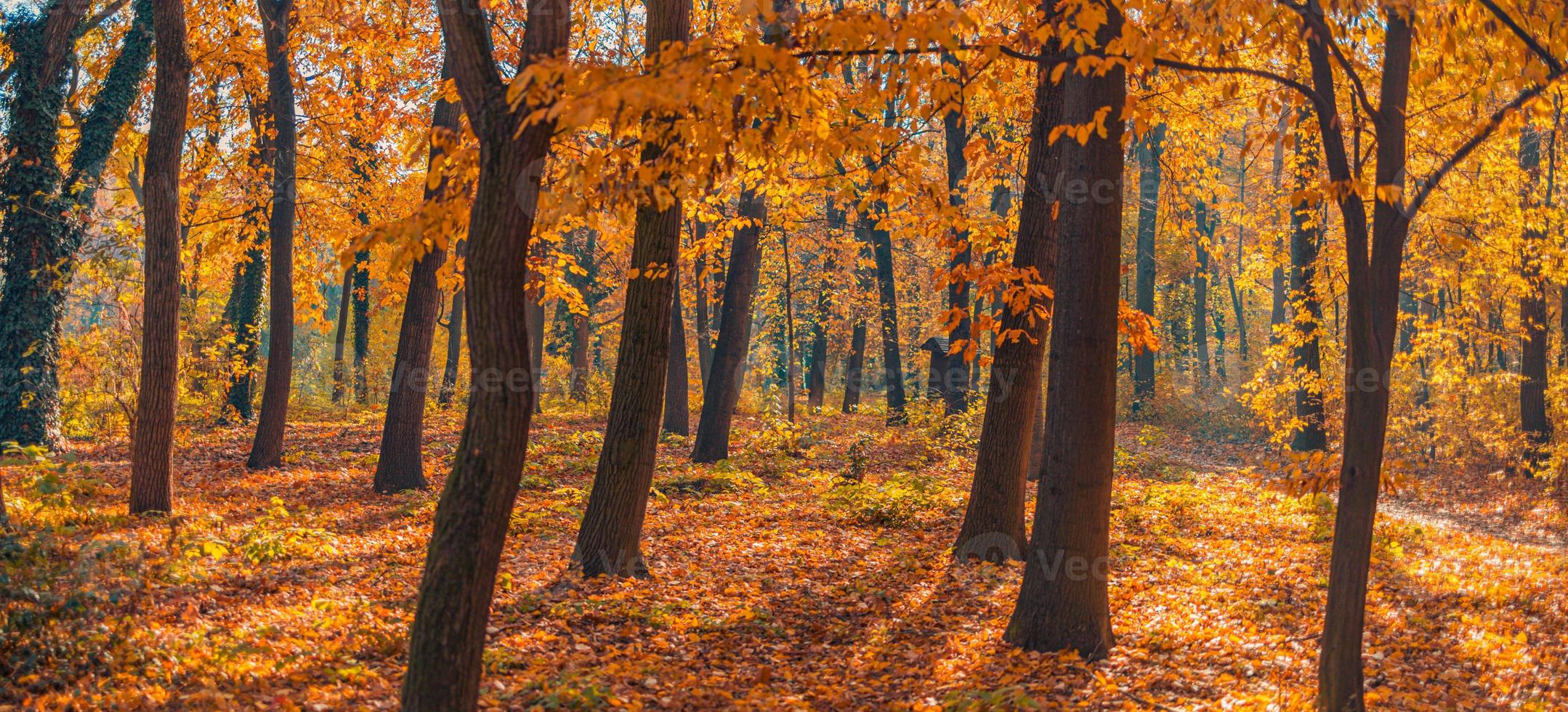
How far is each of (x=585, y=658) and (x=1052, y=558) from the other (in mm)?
3177

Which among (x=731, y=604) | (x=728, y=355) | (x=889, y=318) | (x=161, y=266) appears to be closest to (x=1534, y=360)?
(x=889, y=318)

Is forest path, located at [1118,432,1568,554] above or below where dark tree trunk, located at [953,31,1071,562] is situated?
below

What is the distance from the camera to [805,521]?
1128 centimetres

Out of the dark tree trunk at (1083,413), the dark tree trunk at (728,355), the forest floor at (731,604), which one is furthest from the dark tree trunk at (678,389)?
the dark tree trunk at (1083,413)

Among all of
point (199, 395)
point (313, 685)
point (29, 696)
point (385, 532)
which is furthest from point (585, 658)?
point (199, 395)

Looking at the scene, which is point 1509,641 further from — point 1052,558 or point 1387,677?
point 1052,558

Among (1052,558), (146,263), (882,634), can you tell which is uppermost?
(146,263)

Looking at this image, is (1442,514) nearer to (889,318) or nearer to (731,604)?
(889,318)

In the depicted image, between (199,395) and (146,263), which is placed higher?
(146,263)

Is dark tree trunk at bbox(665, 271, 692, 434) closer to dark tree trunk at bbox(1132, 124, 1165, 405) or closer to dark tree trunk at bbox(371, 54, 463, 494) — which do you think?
dark tree trunk at bbox(371, 54, 463, 494)

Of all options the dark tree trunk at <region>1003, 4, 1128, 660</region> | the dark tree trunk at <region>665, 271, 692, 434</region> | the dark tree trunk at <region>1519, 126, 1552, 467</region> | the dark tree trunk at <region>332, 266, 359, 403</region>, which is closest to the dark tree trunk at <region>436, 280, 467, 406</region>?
the dark tree trunk at <region>332, 266, 359, 403</region>

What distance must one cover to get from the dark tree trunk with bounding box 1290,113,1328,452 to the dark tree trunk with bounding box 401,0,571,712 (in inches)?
552

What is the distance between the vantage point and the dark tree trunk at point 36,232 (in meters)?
12.2

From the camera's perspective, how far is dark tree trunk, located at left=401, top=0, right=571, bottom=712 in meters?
4.11
